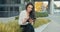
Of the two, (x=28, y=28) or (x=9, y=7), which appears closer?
(x=28, y=28)

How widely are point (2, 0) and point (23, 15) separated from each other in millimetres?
26175

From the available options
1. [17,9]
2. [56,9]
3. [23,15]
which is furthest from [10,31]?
[56,9]

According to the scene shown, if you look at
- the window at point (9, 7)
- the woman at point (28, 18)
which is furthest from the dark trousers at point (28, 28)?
the window at point (9, 7)

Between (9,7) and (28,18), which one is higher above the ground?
(28,18)

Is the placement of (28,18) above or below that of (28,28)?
above

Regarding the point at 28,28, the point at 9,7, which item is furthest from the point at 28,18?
the point at 9,7

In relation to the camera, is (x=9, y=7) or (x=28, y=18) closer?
(x=28, y=18)

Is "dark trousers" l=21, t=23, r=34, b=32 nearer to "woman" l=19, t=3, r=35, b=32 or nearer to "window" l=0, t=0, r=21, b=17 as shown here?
"woman" l=19, t=3, r=35, b=32

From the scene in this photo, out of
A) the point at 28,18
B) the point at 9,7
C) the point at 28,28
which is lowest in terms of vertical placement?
the point at 9,7

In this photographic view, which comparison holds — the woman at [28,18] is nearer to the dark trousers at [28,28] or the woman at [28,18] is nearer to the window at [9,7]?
the dark trousers at [28,28]

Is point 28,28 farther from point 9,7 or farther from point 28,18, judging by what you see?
point 9,7

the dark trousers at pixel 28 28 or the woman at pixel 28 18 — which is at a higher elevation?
the woman at pixel 28 18

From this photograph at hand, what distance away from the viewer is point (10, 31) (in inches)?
341

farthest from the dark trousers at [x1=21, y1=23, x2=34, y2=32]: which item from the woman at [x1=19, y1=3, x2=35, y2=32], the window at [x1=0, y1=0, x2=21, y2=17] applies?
the window at [x1=0, y1=0, x2=21, y2=17]
